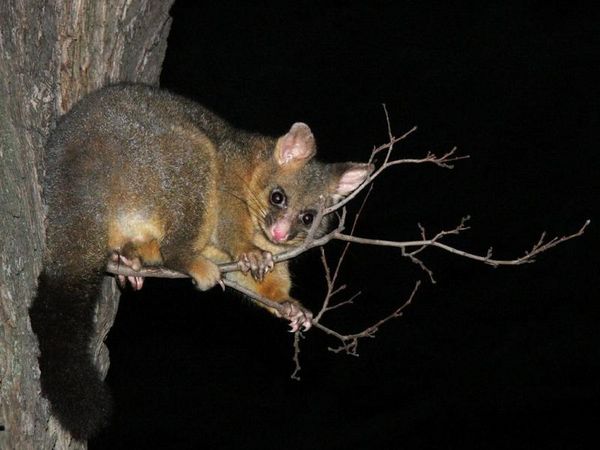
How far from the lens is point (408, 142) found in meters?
7.48

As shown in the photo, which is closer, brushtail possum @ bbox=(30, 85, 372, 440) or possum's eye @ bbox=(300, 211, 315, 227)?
brushtail possum @ bbox=(30, 85, 372, 440)

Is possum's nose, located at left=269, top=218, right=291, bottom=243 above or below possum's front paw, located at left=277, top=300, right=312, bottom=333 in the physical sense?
above

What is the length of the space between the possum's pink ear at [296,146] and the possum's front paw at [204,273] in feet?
3.12

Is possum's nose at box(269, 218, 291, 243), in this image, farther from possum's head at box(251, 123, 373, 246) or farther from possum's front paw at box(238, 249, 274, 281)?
possum's front paw at box(238, 249, 274, 281)

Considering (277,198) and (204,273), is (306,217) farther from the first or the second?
(204,273)

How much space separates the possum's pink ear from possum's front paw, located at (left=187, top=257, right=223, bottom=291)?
3.12 ft

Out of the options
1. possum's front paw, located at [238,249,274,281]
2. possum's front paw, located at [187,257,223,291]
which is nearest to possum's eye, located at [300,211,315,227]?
possum's front paw, located at [238,249,274,281]

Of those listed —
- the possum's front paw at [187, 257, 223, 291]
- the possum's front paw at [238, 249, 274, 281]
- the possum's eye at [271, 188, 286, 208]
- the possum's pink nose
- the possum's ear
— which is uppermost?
the possum's ear

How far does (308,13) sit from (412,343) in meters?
3.42

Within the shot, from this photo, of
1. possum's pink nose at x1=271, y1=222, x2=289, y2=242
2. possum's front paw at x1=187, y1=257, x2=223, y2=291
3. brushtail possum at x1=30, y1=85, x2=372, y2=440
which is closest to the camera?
brushtail possum at x1=30, y1=85, x2=372, y2=440

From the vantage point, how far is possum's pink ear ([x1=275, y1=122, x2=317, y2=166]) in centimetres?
462

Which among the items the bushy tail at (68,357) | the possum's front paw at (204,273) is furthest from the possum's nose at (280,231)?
the bushy tail at (68,357)

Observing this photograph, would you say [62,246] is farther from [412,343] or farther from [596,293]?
[596,293]

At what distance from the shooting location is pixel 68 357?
3.44m
